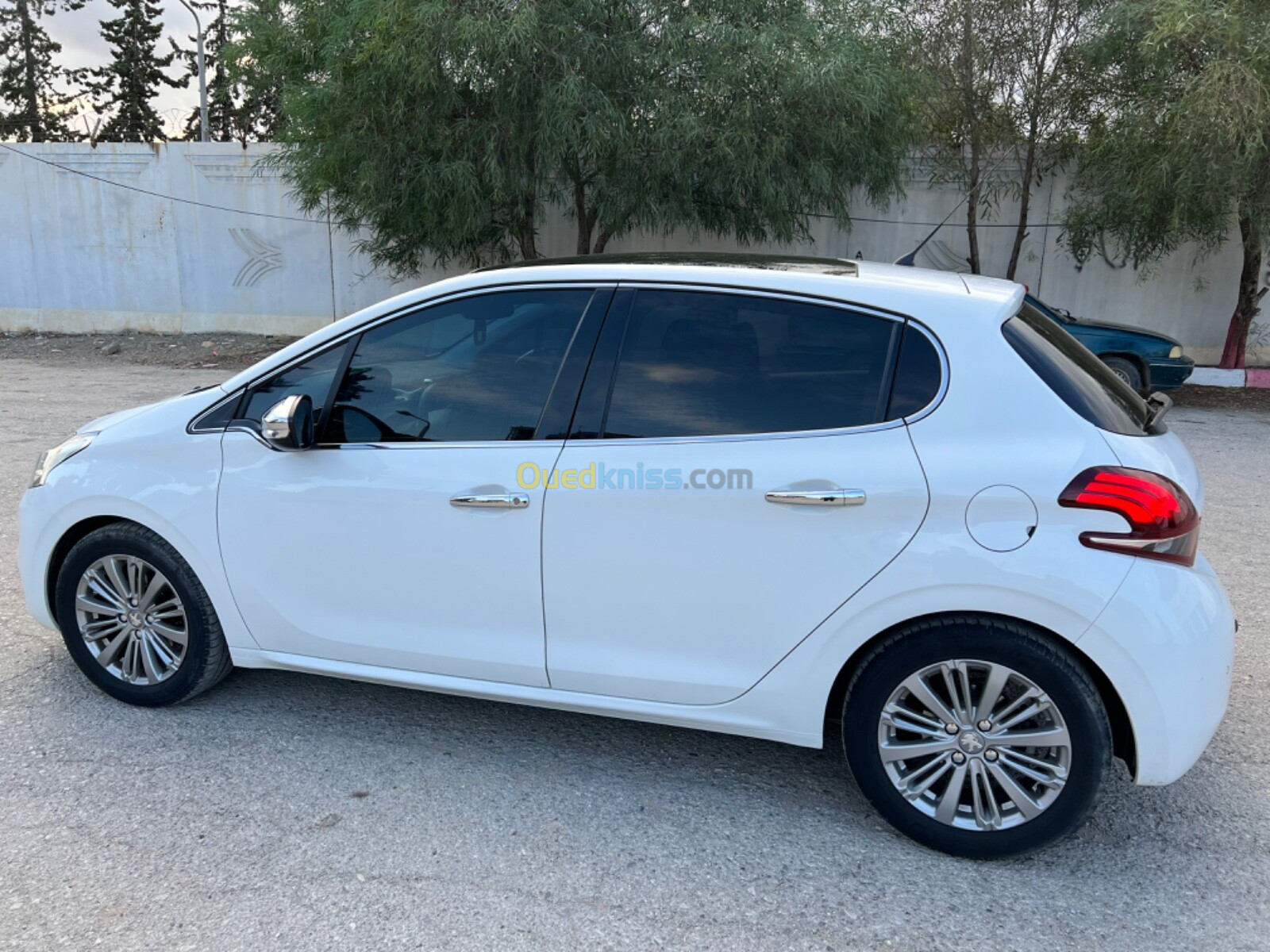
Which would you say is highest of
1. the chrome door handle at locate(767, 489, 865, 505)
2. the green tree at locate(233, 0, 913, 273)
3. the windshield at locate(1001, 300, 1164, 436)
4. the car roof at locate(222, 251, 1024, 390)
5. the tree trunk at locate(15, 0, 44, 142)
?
the tree trunk at locate(15, 0, 44, 142)

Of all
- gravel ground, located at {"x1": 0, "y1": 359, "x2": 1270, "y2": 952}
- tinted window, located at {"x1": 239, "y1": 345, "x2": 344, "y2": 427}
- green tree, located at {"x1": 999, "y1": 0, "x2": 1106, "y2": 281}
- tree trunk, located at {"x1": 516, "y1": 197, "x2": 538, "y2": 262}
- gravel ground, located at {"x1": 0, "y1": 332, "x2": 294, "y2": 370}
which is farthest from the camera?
gravel ground, located at {"x1": 0, "y1": 332, "x2": 294, "y2": 370}

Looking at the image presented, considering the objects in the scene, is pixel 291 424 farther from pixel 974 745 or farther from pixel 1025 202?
pixel 1025 202

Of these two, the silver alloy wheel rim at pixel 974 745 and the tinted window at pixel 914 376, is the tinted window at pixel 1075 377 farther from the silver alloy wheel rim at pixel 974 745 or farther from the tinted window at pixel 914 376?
the silver alloy wheel rim at pixel 974 745

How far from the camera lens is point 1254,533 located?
6.37 m

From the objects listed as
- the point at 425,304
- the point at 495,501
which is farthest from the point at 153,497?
the point at 495,501

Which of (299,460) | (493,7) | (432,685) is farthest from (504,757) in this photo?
(493,7)

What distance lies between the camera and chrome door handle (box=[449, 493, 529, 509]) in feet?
10.3

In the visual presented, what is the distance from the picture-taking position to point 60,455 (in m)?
3.84

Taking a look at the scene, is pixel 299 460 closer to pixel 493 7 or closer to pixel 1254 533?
pixel 1254 533

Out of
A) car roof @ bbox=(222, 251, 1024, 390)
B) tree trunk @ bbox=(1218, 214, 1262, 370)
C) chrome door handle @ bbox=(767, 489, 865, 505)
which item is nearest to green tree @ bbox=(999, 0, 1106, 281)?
tree trunk @ bbox=(1218, 214, 1262, 370)

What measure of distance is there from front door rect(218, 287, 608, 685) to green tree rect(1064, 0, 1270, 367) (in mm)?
10194

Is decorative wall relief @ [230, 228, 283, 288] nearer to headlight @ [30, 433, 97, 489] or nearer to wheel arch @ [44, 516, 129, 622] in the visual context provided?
headlight @ [30, 433, 97, 489]

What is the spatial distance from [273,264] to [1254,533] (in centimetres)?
1540

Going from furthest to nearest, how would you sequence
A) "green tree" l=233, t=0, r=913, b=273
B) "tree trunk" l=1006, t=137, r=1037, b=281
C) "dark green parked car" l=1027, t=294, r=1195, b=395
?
"tree trunk" l=1006, t=137, r=1037, b=281 < "green tree" l=233, t=0, r=913, b=273 < "dark green parked car" l=1027, t=294, r=1195, b=395
